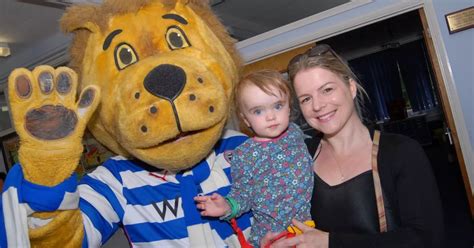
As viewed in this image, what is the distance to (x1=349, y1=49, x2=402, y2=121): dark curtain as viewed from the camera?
448 inches

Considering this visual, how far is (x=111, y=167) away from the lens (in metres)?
1.60

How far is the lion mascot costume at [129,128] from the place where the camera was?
3.60 feet

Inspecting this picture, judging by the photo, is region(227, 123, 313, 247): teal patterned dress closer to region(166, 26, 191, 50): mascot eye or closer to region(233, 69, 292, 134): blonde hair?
region(233, 69, 292, 134): blonde hair

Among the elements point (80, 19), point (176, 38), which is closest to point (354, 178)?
point (176, 38)

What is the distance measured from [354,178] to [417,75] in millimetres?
10878

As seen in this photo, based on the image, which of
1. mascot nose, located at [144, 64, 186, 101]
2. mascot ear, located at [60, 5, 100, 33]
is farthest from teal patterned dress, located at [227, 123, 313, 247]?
mascot ear, located at [60, 5, 100, 33]

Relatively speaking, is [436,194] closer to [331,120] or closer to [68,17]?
[331,120]

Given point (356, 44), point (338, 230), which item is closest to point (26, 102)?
point (338, 230)

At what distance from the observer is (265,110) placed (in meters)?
1.56

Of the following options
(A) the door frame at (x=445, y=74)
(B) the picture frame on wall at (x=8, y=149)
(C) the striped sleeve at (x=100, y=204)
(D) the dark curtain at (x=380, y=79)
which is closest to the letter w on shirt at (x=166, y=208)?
(C) the striped sleeve at (x=100, y=204)

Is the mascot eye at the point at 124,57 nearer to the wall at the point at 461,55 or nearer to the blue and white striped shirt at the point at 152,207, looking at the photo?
the blue and white striped shirt at the point at 152,207

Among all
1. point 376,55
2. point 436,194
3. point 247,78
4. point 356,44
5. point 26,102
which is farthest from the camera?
point 376,55

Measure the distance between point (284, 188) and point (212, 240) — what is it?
1.06 ft

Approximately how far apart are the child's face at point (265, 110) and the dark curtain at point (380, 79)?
10.3 meters
